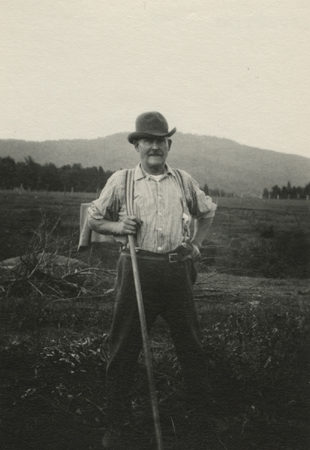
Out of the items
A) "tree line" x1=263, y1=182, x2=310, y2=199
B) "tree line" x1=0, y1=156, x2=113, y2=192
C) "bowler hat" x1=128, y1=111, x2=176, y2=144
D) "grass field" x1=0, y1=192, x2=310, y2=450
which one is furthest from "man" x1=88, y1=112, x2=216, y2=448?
"tree line" x1=263, y1=182, x2=310, y2=199

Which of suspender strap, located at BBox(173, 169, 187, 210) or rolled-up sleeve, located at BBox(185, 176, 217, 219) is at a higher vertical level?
suspender strap, located at BBox(173, 169, 187, 210)

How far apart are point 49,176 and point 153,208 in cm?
1345

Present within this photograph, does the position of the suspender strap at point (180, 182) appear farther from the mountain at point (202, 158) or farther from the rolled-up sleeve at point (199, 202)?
the mountain at point (202, 158)

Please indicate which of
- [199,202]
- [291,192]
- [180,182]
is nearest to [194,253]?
[199,202]

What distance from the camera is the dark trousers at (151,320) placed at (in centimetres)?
287

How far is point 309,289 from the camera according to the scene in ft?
28.3

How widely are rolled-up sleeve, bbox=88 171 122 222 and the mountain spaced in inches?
358

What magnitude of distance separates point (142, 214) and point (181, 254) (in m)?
0.31

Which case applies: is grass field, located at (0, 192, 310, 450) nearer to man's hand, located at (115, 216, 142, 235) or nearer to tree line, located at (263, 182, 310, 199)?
man's hand, located at (115, 216, 142, 235)

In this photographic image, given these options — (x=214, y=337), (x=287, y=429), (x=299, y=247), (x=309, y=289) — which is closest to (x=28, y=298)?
(x=214, y=337)

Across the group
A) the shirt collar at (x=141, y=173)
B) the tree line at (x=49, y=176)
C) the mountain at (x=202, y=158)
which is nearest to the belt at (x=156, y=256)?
the shirt collar at (x=141, y=173)

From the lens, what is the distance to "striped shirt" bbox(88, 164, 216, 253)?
113 inches

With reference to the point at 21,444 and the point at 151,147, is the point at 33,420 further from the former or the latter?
the point at 151,147

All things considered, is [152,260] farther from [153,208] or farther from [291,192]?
[291,192]
